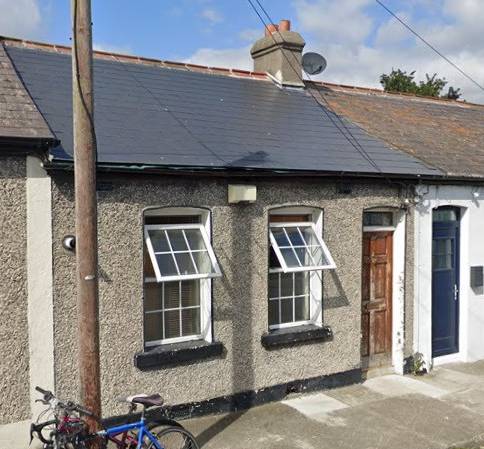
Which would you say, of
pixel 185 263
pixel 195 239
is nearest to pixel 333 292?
pixel 195 239

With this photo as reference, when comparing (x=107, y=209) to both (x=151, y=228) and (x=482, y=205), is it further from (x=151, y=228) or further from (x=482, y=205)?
(x=482, y=205)

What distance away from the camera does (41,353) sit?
239 inches

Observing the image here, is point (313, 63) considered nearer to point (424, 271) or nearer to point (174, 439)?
point (424, 271)

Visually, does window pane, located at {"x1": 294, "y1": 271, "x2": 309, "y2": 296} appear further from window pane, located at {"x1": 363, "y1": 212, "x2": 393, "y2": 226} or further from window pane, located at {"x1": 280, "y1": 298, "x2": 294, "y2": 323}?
window pane, located at {"x1": 363, "y1": 212, "x2": 393, "y2": 226}

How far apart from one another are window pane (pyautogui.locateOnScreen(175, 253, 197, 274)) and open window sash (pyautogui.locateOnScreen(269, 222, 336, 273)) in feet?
3.87

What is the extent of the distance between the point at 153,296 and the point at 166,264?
44 centimetres

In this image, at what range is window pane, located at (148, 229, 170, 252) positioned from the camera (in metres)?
6.88

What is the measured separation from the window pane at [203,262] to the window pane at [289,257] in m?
1.20

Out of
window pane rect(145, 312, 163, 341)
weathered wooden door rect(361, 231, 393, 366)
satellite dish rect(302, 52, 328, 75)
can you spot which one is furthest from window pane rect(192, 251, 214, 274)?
satellite dish rect(302, 52, 328, 75)

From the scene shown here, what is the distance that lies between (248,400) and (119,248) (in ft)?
8.59

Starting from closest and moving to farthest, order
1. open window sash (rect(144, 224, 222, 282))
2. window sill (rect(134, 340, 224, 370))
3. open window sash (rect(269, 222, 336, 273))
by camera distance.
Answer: window sill (rect(134, 340, 224, 370))
open window sash (rect(144, 224, 222, 282))
open window sash (rect(269, 222, 336, 273))

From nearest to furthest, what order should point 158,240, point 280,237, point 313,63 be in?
1. point 158,240
2. point 280,237
3. point 313,63

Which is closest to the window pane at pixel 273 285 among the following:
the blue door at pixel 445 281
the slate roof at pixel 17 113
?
the blue door at pixel 445 281

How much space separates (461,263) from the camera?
9953mm
